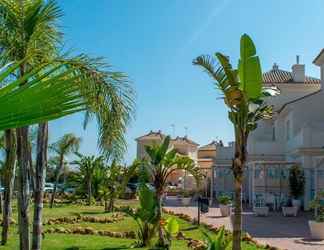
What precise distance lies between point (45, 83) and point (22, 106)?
0.09 metres

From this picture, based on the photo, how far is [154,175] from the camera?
16078 millimetres

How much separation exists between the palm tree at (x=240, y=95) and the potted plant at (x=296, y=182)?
21881 millimetres

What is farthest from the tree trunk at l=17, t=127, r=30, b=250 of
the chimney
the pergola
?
the chimney

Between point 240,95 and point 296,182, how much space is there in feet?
76.5

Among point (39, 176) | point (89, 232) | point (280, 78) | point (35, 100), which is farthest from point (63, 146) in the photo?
point (35, 100)

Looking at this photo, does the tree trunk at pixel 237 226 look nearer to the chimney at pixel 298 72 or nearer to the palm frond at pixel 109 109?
the palm frond at pixel 109 109

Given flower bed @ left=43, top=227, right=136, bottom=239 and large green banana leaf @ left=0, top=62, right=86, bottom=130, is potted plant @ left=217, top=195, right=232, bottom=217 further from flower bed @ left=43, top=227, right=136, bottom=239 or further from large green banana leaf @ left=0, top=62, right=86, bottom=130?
large green banana leaf @ left=0, top=62, right=86, bottom=130

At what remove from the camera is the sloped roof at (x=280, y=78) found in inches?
1868

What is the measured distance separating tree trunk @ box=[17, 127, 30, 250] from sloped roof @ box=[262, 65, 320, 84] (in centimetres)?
3842

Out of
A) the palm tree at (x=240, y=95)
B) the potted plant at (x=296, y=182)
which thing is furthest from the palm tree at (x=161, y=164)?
the potted plant at (x=296, y=182)

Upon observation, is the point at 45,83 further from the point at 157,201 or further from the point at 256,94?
the point at 157,201

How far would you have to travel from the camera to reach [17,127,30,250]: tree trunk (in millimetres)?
9202

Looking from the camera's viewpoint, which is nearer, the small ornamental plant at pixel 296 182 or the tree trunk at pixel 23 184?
the tree trunk at pixel 23 184

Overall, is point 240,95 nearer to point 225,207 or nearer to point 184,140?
point 225,207
